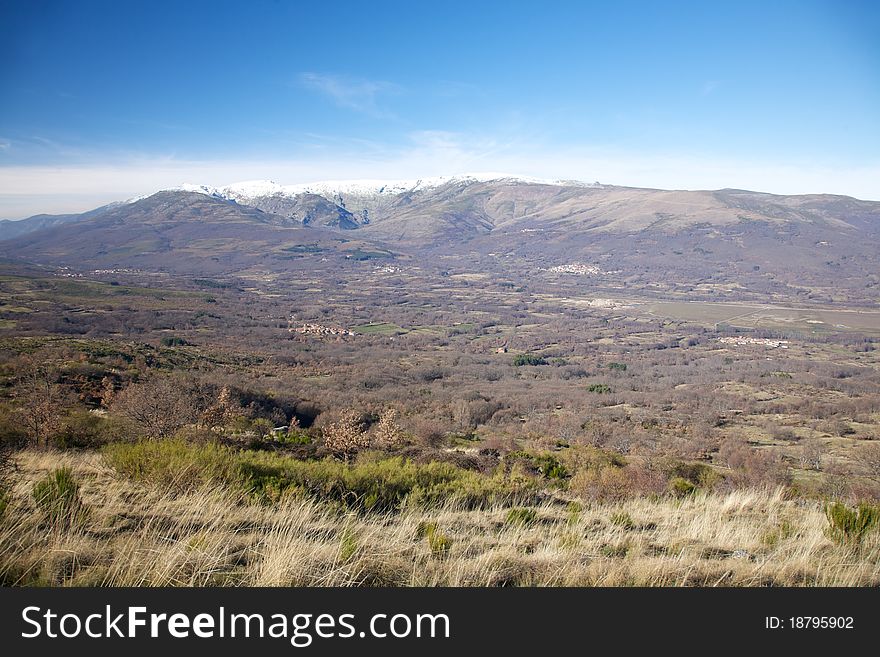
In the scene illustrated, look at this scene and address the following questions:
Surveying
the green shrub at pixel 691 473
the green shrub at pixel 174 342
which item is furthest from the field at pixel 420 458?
the green shrub at pixel 174 342

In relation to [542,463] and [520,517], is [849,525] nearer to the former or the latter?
[520,517]

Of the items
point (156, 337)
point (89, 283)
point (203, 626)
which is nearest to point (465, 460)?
point (203, 626)

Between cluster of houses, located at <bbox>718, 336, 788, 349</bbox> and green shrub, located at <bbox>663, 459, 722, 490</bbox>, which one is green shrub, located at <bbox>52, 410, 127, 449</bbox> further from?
cluster of houses, located at <bbox>718, 336, 788, 349</bbox>

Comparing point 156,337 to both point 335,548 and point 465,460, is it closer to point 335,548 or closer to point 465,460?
point 465,460

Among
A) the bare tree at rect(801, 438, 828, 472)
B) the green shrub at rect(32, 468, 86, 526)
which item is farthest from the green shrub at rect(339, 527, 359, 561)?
the bare tree at rect(801, 438, 828, 472)

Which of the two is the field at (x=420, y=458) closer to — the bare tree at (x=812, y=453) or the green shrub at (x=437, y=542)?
the green shrub at (x=437, y=542)

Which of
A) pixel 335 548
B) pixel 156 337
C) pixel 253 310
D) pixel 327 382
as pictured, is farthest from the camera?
pixel 253 310

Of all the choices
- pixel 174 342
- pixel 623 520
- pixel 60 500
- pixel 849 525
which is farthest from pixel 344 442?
pixel 174 342

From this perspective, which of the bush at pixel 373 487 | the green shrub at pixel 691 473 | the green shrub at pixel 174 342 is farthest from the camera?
the green shrub at pixel 174 342
